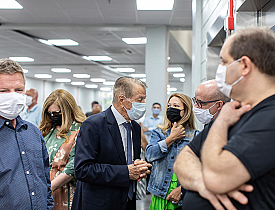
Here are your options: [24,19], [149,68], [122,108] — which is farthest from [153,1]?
[122,108]

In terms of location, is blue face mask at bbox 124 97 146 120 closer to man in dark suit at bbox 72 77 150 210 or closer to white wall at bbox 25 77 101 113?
man in dark suit at bbox 72 77 150 210

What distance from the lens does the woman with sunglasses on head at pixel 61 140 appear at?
7.86ft

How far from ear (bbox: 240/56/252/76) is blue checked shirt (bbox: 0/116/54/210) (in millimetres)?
1328

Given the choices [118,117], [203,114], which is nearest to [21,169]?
[118,117]

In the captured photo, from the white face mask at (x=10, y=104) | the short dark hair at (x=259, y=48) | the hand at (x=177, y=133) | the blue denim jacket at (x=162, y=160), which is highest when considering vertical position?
the short dark hair at (x=259, y=48)

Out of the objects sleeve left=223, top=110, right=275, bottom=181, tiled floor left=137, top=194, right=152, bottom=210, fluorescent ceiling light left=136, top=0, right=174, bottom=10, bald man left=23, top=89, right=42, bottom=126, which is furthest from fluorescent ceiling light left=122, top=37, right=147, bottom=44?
sleeve left=223, top=110, right=275, bottom=181

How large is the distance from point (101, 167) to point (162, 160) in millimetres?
707

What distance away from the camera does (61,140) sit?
2.58 m

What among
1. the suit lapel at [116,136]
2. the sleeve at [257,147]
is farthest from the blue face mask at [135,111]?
the sleeve at [257,147]

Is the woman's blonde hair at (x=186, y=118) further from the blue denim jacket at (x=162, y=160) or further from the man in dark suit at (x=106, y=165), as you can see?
the man in dark suit at (x=106, y=165)

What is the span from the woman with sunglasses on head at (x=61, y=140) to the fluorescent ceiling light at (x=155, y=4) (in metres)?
4.07

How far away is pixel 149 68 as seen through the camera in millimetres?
7594

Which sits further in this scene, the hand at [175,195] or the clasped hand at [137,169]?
the hand at [175,195]

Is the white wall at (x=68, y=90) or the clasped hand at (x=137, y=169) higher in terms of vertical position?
the white wall at (x=68, y=90)
